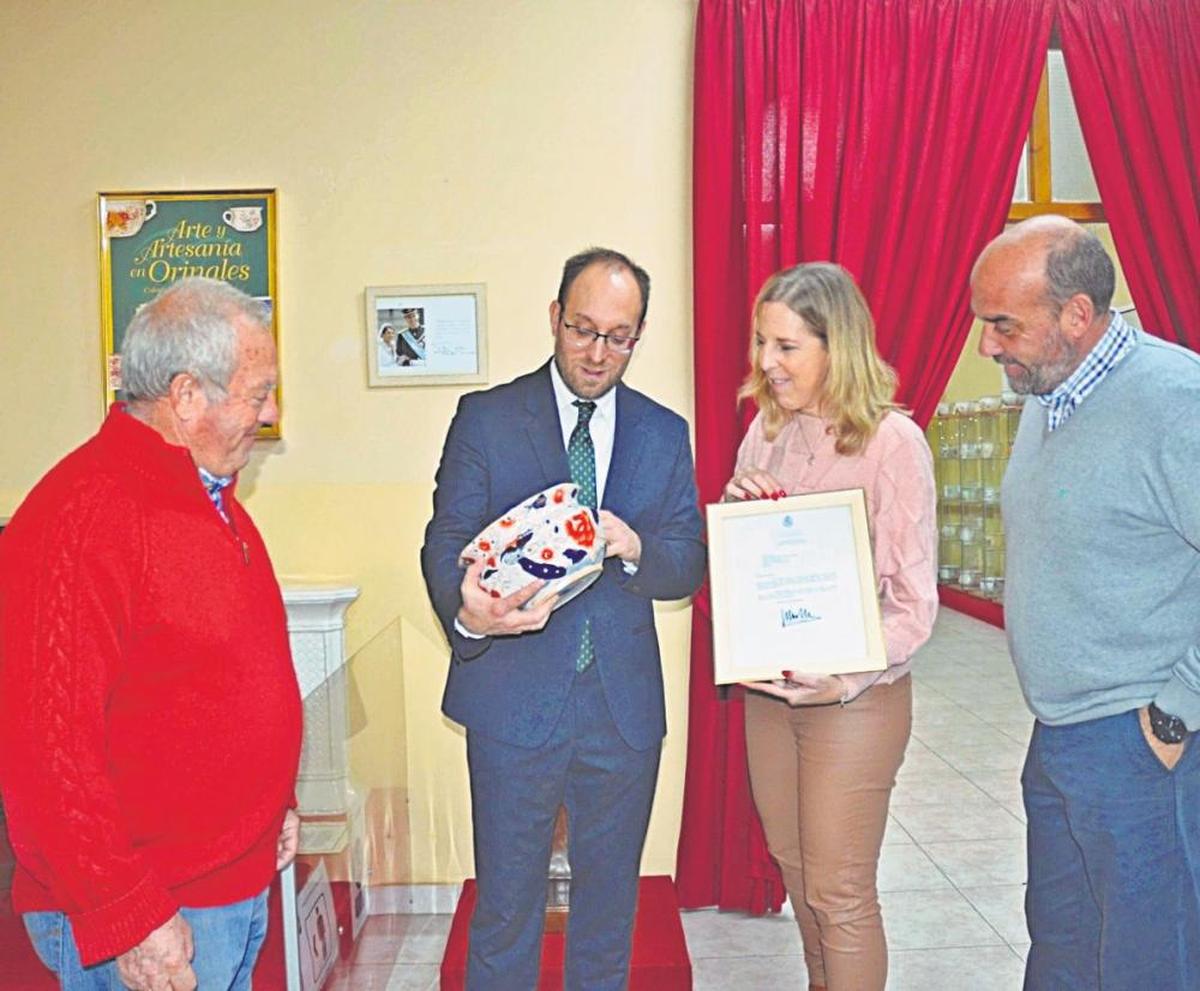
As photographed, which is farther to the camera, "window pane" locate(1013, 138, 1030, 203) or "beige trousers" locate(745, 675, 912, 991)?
"window pane" locate(1013, 138, 1030, 203)

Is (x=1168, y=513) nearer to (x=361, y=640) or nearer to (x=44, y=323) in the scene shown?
(x=361, y=640)

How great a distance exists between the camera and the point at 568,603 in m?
2.35

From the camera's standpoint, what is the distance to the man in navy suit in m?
2.32

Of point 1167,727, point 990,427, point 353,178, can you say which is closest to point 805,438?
point 1167,727

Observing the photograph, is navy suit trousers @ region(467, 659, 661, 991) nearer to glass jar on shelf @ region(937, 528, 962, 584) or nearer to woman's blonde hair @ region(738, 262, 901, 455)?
woman's blonde hair @ region(738, 262, 901, 455)

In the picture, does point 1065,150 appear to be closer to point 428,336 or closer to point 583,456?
point 428,336

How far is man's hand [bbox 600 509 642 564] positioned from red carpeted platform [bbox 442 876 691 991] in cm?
119

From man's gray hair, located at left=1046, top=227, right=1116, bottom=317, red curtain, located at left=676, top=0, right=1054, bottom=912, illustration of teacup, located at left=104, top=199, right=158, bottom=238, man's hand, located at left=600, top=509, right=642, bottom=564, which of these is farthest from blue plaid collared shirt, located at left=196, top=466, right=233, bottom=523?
illustration of teacup, located at left=104, top=199, right=158, bottom=238

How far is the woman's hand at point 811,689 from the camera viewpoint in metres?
2.36

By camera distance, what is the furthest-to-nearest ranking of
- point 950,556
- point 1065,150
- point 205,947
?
point 950,556 → point 1065,150 → point 205,947

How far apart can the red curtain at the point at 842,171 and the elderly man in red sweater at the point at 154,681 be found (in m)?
2.11

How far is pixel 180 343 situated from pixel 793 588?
1.26 metres

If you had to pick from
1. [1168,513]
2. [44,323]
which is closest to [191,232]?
[44,323]

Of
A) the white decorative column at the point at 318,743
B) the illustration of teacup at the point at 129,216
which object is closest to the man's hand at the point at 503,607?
the white decorative column at the point at 318,743
